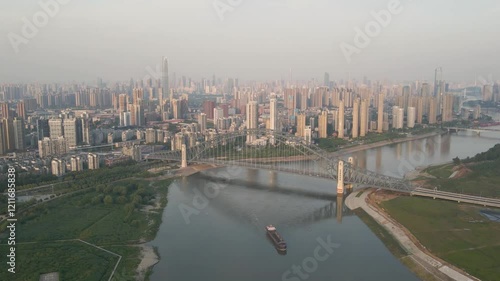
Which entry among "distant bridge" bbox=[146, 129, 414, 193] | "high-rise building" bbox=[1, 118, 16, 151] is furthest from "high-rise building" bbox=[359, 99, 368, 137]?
"high-rise building" bbox=[1, 118, 16, 151]

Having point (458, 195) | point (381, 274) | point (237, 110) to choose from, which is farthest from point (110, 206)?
point (237, 110)

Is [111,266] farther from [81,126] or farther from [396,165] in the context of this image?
[81,126]

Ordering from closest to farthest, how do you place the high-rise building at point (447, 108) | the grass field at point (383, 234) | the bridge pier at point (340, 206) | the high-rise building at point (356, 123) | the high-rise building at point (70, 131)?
the grass field at point (383, 234) < the bridge pier at point (340, 206) < the high-rise building at point (70, 131) < the high-rise building at point (356, 123) < the high-rise building at point (447, 108)

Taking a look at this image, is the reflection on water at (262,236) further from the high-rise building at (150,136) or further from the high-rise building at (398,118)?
the high-rise building at (398,118)

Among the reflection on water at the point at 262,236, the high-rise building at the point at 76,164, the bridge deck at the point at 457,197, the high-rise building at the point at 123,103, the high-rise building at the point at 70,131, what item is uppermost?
the high-rise building at the point at 123,103

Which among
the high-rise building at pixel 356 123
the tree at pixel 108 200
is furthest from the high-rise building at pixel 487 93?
the tree at pixel 108 200

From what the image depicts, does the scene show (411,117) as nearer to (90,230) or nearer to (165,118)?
(165,118)

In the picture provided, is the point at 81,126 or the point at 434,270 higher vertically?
the point at 81,126
